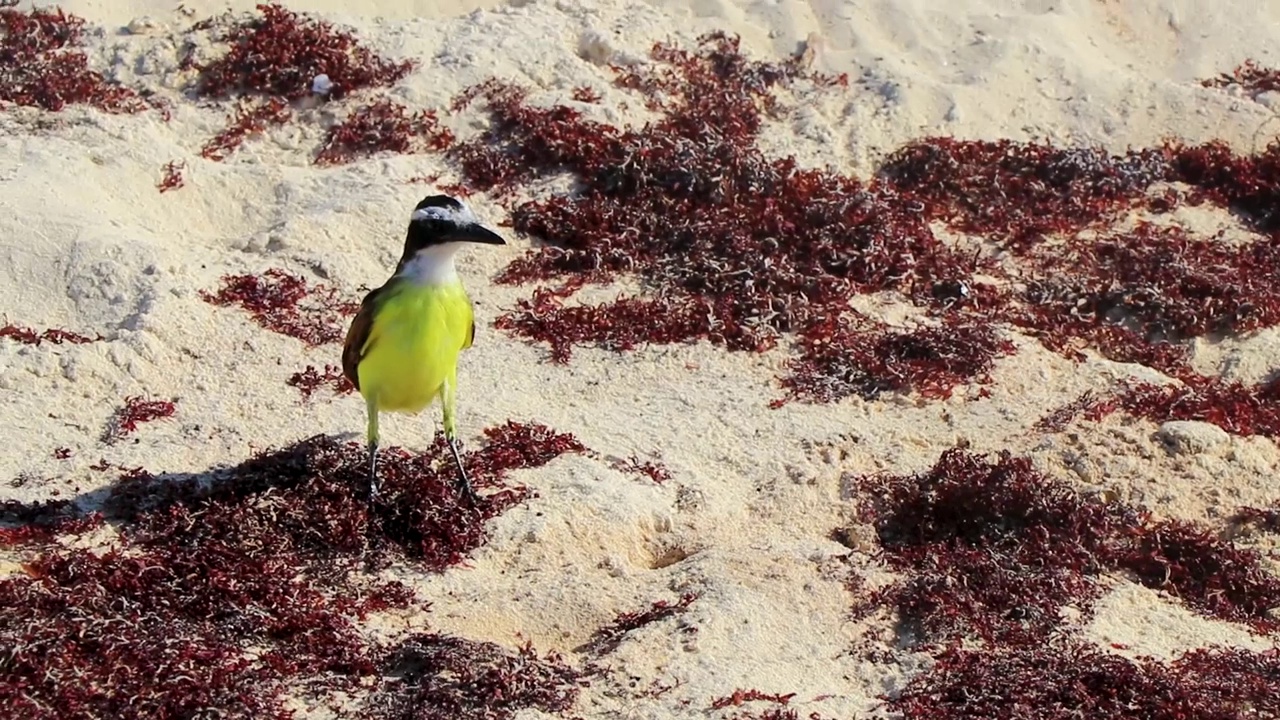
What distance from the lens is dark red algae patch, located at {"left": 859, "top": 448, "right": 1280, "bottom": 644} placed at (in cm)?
698

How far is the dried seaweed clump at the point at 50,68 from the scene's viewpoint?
10.7 meters

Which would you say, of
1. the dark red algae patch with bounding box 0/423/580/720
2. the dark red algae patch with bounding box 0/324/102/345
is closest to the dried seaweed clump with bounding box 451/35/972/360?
the dark red algae patch with bounding box 0/423/580/720

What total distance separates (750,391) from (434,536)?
2356mm

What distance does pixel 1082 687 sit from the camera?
6.32 metres

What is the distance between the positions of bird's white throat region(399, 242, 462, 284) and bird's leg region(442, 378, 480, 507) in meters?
0.56

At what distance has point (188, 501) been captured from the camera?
726 cm

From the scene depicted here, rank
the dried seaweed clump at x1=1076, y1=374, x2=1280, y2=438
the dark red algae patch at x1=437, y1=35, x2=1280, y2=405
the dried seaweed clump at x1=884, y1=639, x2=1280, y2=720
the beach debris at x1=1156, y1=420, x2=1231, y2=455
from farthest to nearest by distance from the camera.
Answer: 1. the dark red algae patch at x1=437, y1=35, x2=1280, y2=405
2. the dried seaweed clump at x1=1076, y1=374, x2=1280, y2=438
3. the beach debris at x1=1156, y1=420, x2=1231, y2=455
4. the dried seaweed clump at x1=884, y1=639, x2=1280, y2=720

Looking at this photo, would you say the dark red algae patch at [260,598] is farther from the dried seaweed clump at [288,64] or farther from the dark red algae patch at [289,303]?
the dried seaweed clump at [288,64]

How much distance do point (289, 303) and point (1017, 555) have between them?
437 centimetres

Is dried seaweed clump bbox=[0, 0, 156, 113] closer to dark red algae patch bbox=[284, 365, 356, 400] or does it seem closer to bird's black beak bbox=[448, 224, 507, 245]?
dark red algae patch bbox=[284, 365, 356, 400]

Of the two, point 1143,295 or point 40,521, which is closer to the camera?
point 40,521

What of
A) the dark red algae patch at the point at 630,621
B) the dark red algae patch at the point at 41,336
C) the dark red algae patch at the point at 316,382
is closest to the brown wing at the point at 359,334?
the dark red algae patch at the point at 316,382

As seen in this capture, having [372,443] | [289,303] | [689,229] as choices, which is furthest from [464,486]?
[689,229]

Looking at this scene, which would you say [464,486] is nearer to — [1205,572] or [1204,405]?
[1205,572]
